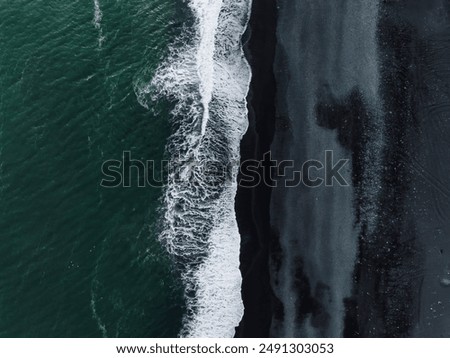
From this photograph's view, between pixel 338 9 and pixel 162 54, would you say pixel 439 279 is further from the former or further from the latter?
pixel 162 54

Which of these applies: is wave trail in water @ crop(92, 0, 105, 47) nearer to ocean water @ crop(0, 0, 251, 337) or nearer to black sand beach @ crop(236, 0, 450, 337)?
ocean water @ crop(0, 0, 251, 337)

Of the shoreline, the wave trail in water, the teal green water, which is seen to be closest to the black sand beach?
the shoreline

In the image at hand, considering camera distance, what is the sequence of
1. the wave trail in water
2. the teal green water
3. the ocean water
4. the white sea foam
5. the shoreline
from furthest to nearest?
the wave trail in water
the white sea foam
the shoreline
the ocean water
the teal green water

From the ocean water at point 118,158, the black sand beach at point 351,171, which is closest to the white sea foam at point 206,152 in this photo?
the ocean water at point 118,158

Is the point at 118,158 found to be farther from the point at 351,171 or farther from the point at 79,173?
the point at 351,171

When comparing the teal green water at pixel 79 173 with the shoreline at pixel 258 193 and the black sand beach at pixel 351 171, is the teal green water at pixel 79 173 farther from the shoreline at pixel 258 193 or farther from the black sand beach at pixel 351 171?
the black sand beach at pixel 351 171

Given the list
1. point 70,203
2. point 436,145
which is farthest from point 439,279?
point 70,203

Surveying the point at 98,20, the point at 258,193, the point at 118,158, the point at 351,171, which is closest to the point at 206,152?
the point at 258,193
